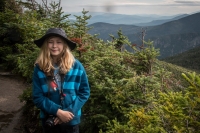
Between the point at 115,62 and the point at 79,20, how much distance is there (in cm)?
209

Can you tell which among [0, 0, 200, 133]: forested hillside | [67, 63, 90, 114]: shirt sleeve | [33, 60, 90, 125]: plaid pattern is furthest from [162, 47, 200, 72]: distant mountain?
[33, 60, 90, 125]: plaid pattern

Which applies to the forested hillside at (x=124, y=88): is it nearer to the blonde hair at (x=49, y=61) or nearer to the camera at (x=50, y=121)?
the camera at (x=50, y=121)

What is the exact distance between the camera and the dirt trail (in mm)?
7624

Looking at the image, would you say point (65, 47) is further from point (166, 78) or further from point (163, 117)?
point (166, 78)

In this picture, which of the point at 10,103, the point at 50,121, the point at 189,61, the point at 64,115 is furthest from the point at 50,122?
the point at 189,61

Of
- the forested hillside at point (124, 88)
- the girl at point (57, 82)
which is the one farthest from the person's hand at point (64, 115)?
the forested hillside at point (124, 88)

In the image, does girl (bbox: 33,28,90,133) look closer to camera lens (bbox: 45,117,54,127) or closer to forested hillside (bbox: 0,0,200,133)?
camera lens (bbox: 45,117,54,127)

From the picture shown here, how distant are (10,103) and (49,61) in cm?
747

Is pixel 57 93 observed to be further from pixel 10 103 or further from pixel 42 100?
pixel 10 103

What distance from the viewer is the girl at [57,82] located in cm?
303

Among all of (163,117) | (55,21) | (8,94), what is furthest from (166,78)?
(8,94)

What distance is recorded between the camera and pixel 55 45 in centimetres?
312

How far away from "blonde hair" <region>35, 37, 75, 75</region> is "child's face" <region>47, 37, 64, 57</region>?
0.19ft

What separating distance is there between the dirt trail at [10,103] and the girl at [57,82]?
5.08 m
